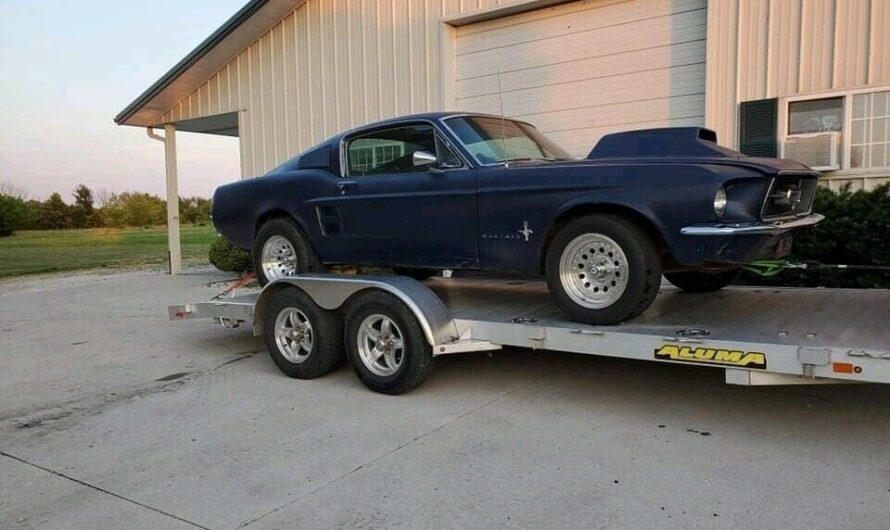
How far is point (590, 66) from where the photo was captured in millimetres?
9578

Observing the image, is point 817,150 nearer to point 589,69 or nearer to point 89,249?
point 589,69

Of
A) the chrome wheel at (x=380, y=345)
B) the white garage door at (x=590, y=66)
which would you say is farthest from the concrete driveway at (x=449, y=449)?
the white garage door at (x=590, y=66)

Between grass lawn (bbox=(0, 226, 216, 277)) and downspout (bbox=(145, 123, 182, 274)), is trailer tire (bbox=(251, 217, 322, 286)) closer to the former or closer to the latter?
downspout (bbox=(145, 123, 182, 274))

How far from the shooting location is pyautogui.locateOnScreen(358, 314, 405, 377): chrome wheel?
207 inches

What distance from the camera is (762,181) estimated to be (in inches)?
165

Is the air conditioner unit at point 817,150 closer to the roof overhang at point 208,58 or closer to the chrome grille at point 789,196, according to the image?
the chrome grille at point 789,196

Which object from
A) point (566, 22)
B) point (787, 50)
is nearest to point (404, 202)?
point (787, 50)

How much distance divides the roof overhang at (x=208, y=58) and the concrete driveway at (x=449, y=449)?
817cm

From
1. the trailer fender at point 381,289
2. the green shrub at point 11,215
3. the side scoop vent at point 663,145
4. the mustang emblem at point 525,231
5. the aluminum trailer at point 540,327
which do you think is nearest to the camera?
the aluminum trailer at point 540,327

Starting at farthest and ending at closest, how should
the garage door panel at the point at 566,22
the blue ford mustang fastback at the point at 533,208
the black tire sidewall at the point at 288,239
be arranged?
the garage door panel at the point at 566,22 < the black tire sidewall at the point at 288,239 < the blue ford mustang fastback at the point at 533,208

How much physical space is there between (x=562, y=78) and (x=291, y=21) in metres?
5.94

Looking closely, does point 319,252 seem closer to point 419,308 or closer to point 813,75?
point 419,308

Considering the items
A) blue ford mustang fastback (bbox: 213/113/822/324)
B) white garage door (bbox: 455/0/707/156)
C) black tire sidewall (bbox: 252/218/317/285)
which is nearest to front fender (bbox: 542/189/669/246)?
blue ford mustang fastback (bbox: 213/113/822/324)

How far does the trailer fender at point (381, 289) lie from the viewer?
Result: 500 cm
